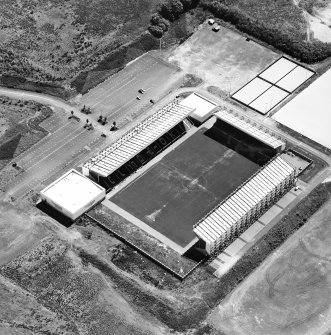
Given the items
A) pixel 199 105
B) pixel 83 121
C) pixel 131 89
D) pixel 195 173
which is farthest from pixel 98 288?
pixel 131 89

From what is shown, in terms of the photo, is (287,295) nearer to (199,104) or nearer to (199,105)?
(199,105)

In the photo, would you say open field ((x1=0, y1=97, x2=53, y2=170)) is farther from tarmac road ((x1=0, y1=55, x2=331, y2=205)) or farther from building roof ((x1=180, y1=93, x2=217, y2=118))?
building roof ((x1=180, y1=93, x2=217, y2=118))

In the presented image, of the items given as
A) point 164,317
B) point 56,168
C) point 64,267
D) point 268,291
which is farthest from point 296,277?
point 56,168

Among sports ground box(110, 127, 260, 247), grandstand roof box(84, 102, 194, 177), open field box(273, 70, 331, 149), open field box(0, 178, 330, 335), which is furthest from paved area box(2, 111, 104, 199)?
open field box(273, 70, 331, 149)

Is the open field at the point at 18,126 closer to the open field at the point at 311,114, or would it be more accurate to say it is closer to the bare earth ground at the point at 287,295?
the open field at the point at 311,114

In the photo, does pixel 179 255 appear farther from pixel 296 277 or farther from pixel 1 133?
pixel 1 133

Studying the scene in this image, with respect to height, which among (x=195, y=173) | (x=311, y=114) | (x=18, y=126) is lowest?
(x=195, y=173)
